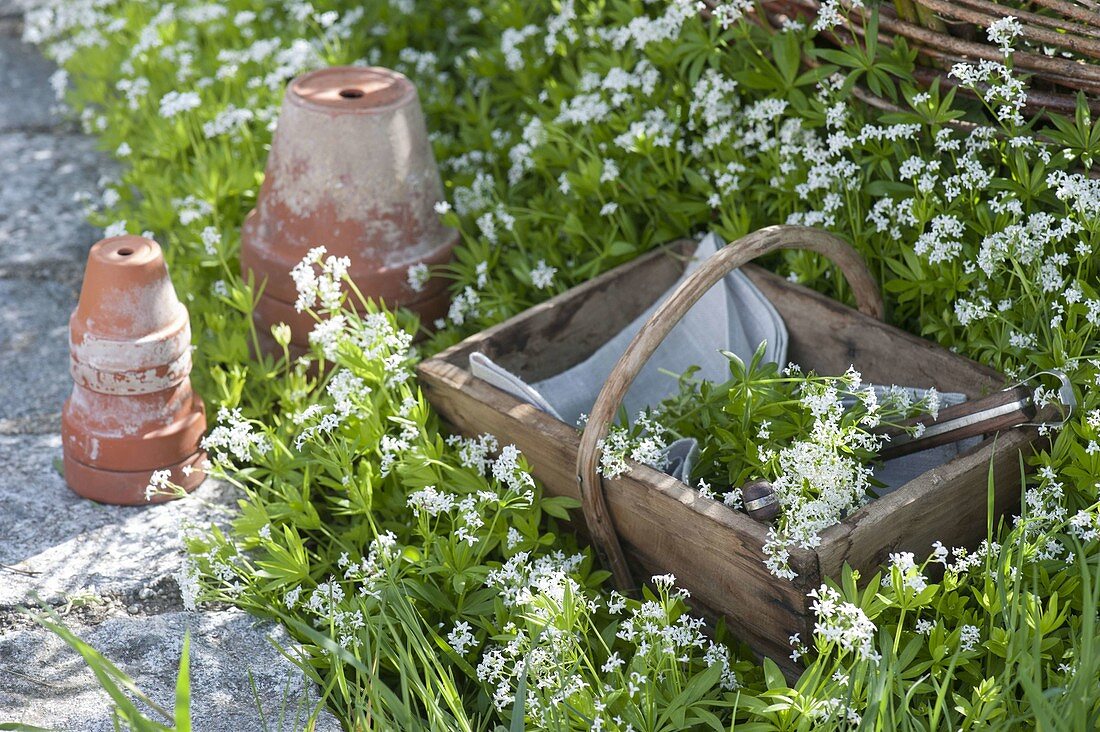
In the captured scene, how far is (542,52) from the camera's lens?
335 cm

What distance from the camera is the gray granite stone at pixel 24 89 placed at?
4164 mm

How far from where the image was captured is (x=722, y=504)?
1930mm

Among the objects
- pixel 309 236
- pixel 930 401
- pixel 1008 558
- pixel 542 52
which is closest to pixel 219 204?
pixel 309 236

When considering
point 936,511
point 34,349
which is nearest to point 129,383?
point 34,349

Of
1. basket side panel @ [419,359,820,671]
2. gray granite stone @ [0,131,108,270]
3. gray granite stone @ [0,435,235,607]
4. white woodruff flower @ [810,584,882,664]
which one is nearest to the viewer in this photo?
white woodruff flower @ [810,584,882,664]

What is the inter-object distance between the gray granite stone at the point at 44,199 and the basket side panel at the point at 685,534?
1715 millimetres

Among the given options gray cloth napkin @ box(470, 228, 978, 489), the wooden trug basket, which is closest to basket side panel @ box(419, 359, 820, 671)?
the wooden trug basket

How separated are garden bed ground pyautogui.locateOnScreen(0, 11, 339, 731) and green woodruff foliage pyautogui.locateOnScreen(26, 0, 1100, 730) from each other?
0.30 feet

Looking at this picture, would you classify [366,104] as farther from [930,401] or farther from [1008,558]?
[1008,558]

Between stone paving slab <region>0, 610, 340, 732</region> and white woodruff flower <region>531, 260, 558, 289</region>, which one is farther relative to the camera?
white woodruff flower <region>531, 260, 558, 289</region>

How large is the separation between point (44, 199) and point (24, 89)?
1.06m

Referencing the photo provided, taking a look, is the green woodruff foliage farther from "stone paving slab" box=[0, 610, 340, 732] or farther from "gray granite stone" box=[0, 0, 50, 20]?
"gray granite stone" box=[0, 0, 50, 20]

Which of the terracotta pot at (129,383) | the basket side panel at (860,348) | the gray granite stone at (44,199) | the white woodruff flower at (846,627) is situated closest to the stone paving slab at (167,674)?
the terracotta pot at (129,383)

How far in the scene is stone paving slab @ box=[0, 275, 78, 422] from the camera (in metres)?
2.77
